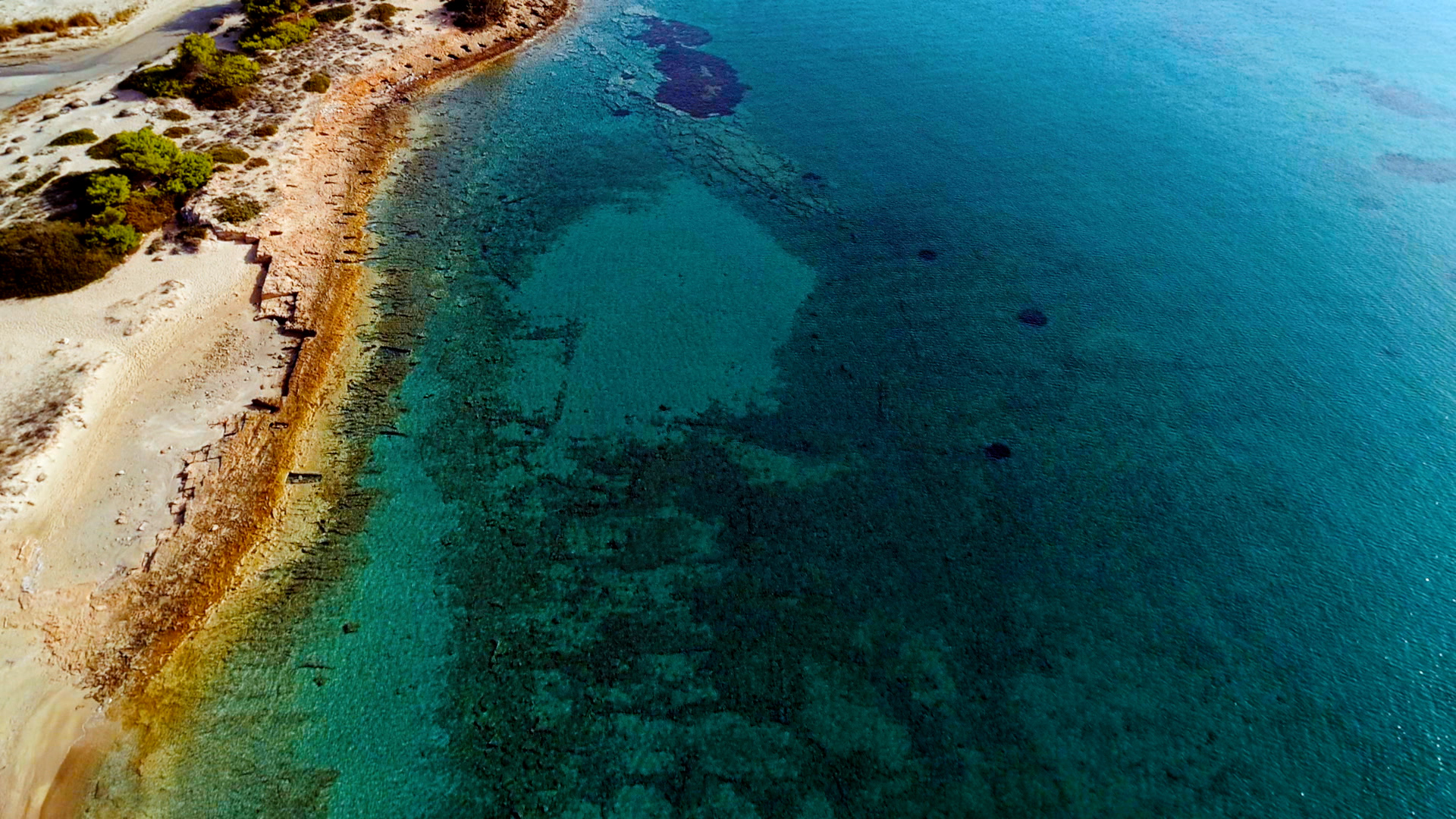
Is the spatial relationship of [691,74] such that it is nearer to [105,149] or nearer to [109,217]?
[105,149]

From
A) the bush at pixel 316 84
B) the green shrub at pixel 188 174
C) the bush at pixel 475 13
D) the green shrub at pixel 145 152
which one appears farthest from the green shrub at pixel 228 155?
the bush at pixel 475 13

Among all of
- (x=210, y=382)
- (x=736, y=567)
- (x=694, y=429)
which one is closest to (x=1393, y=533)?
(x=736, y=567)

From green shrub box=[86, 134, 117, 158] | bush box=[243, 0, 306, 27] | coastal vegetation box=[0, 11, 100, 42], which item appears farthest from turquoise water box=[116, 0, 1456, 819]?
coastal vegetation box=[0, 11, 100, 42]

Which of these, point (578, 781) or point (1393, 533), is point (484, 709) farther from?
point (1393, 533)

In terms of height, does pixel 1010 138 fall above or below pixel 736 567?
above

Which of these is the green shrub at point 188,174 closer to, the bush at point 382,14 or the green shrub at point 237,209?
the green shrub at point 237,209

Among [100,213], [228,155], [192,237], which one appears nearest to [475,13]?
[228,155]

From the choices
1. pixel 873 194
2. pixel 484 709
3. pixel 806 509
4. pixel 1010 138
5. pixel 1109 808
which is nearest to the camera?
pixel 1109 808
